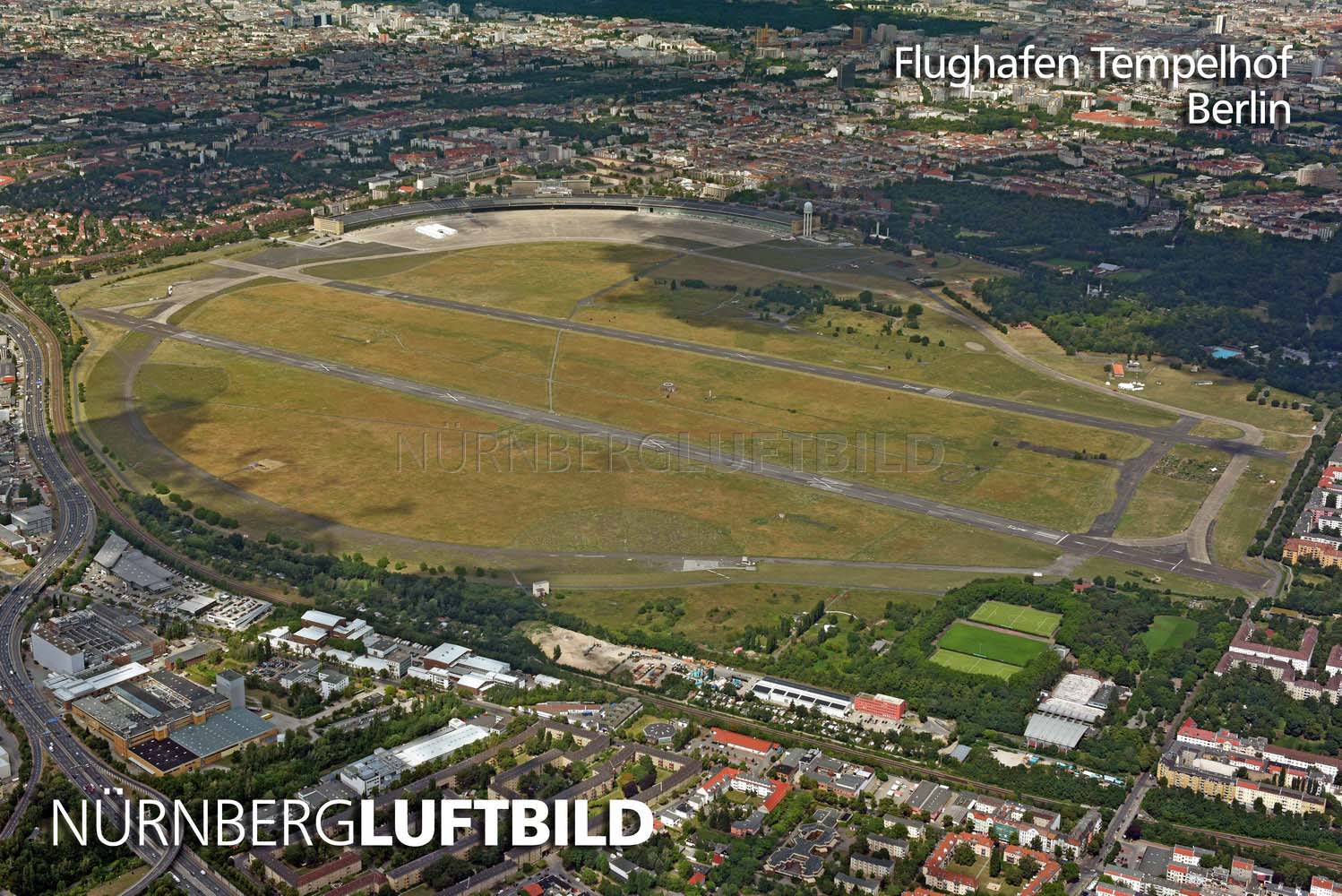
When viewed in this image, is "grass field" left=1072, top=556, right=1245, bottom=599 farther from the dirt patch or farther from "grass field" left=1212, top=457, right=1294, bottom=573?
the dirt patch

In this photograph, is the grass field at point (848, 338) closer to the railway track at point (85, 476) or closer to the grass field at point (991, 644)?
the grass field at point (991, 644)

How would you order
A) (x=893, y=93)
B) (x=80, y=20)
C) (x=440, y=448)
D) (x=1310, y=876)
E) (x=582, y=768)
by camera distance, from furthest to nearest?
(x=80, y=20) → (x=893, y=93) → (x=440, y=448) → (x=582, y=768) → (x=1310, y=876)

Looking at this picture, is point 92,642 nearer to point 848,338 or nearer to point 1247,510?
point 1247,510

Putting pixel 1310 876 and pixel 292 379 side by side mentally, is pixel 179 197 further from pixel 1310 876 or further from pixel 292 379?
pixel 1310 876

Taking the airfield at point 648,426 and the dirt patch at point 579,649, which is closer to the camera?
the dirt patch at point 579,649

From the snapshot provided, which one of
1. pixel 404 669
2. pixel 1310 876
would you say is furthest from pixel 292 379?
pixel 1310 876

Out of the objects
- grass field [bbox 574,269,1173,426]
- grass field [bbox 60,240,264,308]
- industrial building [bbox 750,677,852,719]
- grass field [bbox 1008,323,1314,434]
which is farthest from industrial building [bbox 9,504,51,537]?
grass field [bbox 1008,323,1314,434]

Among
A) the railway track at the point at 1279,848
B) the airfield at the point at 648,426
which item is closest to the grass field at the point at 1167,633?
the airfield at the point at 648,426
